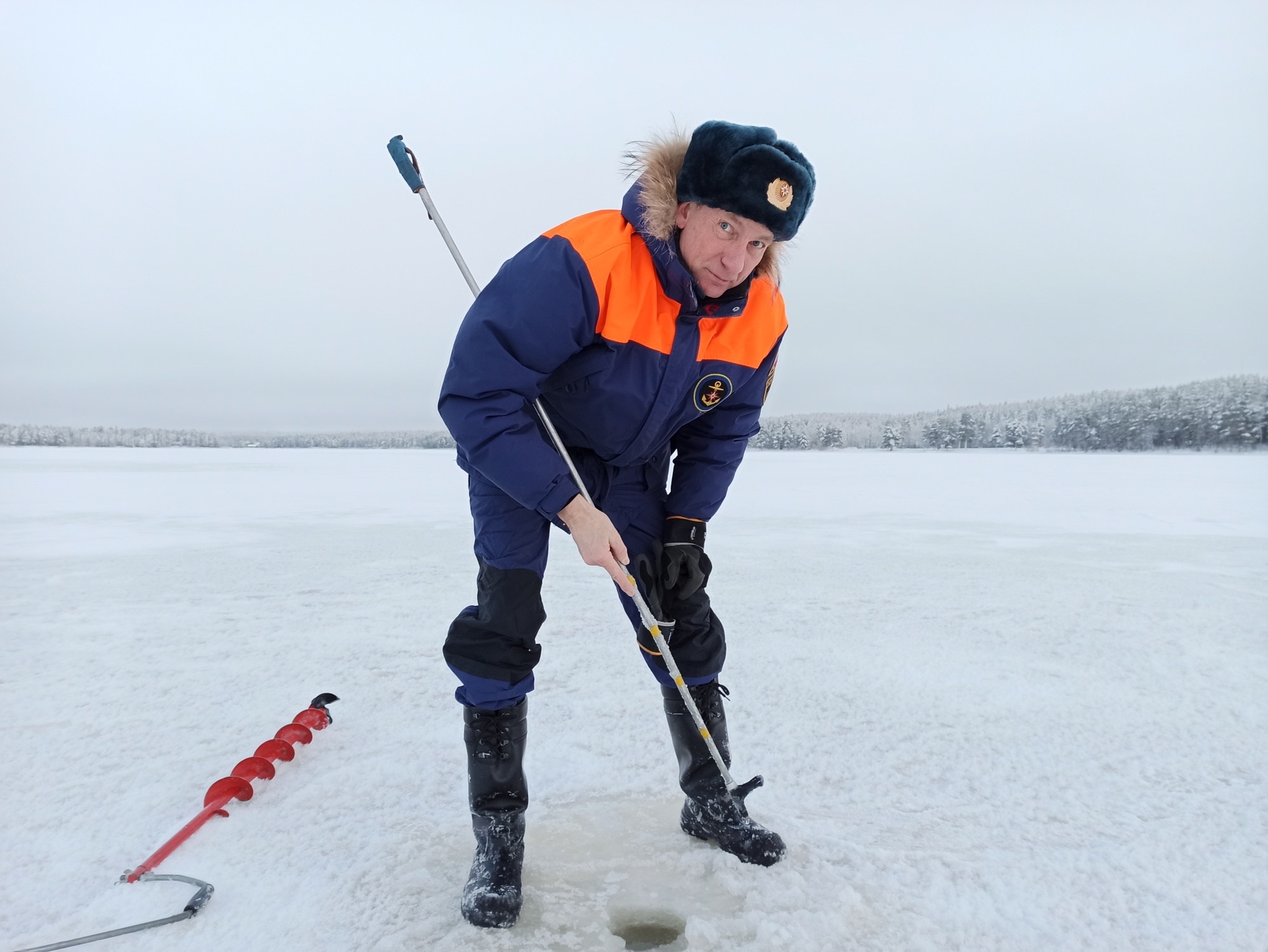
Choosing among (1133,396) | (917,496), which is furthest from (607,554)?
(1133,396)

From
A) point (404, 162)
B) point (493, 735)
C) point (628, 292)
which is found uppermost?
point (404, 162)

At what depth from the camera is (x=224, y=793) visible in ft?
6.17

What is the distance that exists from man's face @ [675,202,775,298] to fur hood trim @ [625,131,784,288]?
4 cm

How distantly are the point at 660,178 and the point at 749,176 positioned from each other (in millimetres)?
220

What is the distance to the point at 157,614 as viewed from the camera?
385 cm

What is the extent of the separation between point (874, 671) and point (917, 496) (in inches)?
392

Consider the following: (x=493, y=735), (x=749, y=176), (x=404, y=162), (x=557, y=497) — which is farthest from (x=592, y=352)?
(x=493, y=735)

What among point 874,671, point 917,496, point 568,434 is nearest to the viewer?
point 568,434

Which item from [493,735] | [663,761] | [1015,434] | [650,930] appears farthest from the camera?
[1015,434]

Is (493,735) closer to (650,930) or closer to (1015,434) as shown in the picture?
(650,930)

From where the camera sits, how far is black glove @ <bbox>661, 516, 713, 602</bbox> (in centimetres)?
191

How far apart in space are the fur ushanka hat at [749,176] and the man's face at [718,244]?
22 millimetres

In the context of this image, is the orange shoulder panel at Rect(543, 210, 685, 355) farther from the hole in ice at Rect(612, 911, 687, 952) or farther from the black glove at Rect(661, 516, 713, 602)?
the hole in ice at Rect(612, 911, 687, 952)

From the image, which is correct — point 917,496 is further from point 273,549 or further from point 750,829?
point 750,829
